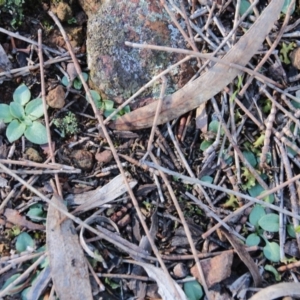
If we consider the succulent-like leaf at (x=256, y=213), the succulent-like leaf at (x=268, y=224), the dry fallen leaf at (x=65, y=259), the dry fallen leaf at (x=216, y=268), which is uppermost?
the dry fallen leaf at (x=65, y=259)

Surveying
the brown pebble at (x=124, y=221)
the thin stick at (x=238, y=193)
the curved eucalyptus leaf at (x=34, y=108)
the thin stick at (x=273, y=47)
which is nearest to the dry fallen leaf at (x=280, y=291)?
the thin stick at (x=238, y=193)

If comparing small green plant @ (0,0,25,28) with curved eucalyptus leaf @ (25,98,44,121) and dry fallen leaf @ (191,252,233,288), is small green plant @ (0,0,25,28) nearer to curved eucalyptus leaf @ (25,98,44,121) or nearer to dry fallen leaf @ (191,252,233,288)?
curved eucalyptus leaf @ (25,98,44,121)

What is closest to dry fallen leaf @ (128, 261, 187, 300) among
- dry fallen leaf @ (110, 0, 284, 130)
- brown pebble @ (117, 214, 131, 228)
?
brown pebble @ (117, 214, 131, 228)

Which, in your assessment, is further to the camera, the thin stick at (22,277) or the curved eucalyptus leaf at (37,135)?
the curved eucalyptus leaf at (37,135)

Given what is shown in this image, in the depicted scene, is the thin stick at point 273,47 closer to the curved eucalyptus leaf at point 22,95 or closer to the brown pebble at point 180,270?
the brown pebble at point 180,270

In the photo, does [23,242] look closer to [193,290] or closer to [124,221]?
[124,221]

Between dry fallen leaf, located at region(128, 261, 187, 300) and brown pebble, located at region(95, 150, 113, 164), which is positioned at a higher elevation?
brown pebble, located at region(95, 150, 113, 164)

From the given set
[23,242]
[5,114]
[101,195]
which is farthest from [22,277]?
[5,114]

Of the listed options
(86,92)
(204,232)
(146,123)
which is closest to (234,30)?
(146,123)
